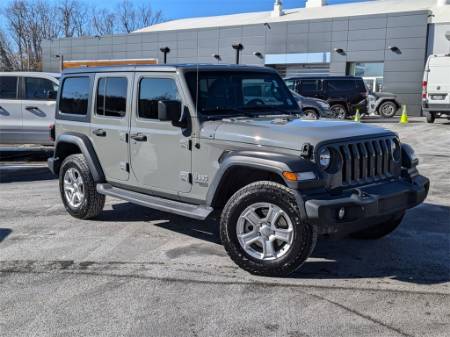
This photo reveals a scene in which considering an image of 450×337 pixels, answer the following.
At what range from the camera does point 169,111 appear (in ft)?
15.9

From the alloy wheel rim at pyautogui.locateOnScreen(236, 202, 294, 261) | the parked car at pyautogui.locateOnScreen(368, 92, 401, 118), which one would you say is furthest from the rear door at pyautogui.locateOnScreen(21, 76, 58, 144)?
the parked car at pyautogui.locateOnScreen(368, 92, 401, 118)

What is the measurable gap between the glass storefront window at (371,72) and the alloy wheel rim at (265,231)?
27.4 meters

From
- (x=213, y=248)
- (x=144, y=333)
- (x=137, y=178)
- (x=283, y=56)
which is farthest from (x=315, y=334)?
(x=283, y=56)

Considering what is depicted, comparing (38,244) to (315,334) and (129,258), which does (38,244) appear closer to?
(129,258)

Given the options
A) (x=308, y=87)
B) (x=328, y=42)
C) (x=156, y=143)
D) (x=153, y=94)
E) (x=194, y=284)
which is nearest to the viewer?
(x=194, y=284)

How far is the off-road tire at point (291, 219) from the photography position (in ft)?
13.6

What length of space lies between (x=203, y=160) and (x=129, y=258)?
1.20 m

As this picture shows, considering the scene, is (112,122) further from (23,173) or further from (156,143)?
(23,173)

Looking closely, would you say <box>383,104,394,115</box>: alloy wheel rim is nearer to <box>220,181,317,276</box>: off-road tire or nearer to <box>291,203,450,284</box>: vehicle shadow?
<box>291,203,450,284</box>: vehicle shadow

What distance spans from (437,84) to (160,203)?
17.1 m

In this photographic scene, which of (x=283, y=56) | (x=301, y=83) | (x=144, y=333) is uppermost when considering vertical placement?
(x=283, y=56)

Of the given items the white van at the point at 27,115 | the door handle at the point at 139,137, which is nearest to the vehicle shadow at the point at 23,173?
the white van at the point at 27,115

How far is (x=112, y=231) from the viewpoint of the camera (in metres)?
5.87

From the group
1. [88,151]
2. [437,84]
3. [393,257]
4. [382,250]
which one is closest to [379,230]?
[382,250]
